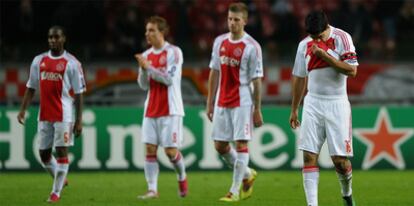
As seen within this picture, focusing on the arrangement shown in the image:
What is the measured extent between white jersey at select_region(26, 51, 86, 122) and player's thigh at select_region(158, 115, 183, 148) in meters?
1.09

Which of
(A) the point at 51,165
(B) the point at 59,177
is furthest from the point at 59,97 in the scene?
(A) the point at 51,165

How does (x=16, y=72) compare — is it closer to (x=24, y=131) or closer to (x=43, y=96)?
(x=24, y=131)

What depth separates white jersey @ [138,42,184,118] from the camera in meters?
13.5

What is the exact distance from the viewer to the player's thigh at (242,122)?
13.3 metres

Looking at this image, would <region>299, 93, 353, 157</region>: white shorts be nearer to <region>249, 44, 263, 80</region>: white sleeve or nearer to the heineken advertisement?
<region>249, 44, 263, 80</region>: white sleeve

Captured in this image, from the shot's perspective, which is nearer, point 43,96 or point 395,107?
point 43,96

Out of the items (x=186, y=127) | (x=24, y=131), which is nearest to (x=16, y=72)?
(x=24, y=131)

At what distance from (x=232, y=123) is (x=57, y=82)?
2.23 metres

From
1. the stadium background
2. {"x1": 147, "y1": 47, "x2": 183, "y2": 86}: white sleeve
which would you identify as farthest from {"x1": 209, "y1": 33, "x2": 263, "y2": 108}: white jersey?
the stadium background

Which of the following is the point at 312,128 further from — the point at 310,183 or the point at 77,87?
the point at 77,87

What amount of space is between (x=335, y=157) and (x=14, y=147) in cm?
826

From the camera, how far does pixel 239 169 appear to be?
1328 cm

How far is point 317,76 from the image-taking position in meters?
11.2

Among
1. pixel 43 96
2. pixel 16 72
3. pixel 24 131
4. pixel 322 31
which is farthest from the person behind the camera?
pixel 16 72
